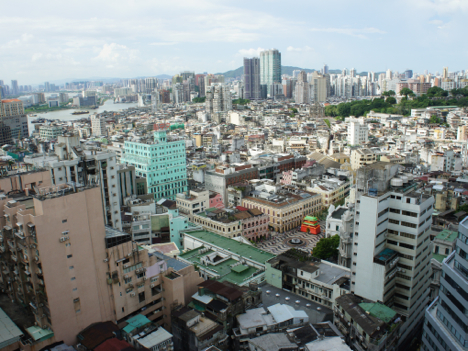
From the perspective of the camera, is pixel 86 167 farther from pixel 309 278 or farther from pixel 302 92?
→ pixel 302 92

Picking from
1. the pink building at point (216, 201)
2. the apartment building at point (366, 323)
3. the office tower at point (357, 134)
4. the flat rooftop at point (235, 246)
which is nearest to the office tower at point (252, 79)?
the office tower at point (357, 134)

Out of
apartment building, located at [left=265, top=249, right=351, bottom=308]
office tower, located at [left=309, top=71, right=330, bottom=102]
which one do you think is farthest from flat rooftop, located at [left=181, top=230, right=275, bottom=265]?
office tower, located at [left=309, top=71, right=330, bottom=102]

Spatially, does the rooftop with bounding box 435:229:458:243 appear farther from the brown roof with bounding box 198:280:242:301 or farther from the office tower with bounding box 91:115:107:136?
the office tower with bounding box 91:115:107:136

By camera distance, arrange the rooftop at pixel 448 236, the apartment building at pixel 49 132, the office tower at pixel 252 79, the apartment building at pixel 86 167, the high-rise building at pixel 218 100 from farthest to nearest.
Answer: the office tower at pixel 252 79 → the high-rise building at pixel 218 100 → the apartment building at pixel 49 132 → the apartment building at pixel 86 167 → the rooftop at pixel 448 236

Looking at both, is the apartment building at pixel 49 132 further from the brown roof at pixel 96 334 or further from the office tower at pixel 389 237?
the office tower at pixel 389 237

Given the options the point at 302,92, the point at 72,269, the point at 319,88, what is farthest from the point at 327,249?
the point at 319,88

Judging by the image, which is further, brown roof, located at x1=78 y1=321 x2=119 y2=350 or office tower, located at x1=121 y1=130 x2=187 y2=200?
office tower, located at x1=121 y1=130 x2=187 y2=200
